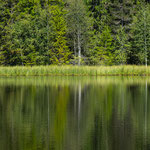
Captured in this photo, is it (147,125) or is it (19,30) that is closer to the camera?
(147,125)

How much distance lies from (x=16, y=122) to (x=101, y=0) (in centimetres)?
6700

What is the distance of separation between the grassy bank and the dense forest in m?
8.08

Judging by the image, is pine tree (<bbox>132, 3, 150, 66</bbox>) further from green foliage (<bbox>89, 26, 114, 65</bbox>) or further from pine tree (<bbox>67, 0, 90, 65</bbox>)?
pine tree (<bbox>67, 0, 90, 65</bbox>)

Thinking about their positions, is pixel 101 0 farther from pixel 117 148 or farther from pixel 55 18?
pixel 117 148

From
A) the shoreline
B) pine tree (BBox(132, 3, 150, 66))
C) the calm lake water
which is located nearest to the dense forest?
pine tree (BBox(132, 3, 150, 66))

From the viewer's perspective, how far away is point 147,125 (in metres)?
16.9

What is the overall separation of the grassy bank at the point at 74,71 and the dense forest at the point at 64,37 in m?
8.08

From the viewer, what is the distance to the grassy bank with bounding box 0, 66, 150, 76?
5672 centimetres

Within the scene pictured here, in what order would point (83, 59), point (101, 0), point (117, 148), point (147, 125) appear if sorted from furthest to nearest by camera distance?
point (101, 0), point (83, 59), point (147, 125), point (117, 148)

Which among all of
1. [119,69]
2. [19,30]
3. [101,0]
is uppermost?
[101,0]

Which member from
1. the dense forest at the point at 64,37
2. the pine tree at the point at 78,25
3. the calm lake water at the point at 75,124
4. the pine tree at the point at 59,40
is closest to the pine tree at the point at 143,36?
the dense forest at the point at 64,37

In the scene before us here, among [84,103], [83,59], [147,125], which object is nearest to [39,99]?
[84,103]

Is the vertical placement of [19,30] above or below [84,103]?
above

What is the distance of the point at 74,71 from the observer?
56.9m
